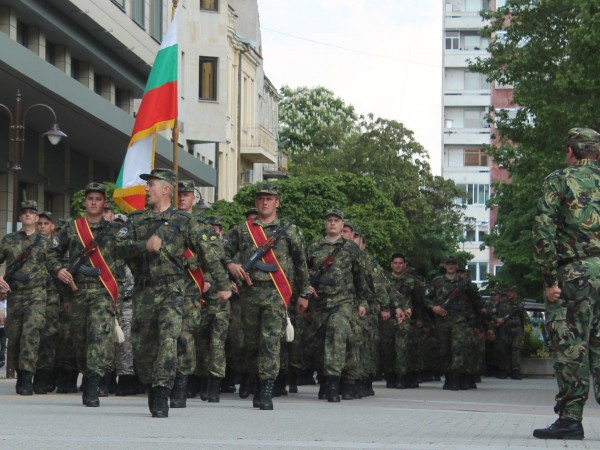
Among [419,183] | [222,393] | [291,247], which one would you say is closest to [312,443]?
[291,247]

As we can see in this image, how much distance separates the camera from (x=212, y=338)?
1739cm

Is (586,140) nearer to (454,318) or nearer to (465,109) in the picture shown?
(454,318)

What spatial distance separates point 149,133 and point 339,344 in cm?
655

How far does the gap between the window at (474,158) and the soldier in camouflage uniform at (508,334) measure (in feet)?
304

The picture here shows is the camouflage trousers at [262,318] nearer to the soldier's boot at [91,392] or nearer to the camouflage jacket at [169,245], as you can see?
the soldier's boot at [91,392]

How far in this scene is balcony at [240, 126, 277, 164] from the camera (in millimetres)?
72688

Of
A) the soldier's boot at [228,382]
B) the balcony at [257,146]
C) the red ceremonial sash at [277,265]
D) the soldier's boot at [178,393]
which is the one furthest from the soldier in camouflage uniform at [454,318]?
→ the balcony at [257,146]

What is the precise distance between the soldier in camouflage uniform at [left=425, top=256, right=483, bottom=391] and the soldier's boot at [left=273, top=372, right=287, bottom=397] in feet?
15.6

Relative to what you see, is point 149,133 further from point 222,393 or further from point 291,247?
point 291,247

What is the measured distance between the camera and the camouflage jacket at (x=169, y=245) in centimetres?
1380

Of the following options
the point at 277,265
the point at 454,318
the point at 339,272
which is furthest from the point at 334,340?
the point at 454,318

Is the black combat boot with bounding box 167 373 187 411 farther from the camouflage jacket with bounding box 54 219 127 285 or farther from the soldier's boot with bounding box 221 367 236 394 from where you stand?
the soldier's boot with bounding box 221 367 236 394

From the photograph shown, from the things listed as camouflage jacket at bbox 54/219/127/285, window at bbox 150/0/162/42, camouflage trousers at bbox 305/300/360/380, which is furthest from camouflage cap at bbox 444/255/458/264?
window at bbox 150/0/162/42

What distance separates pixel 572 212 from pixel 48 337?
831 cm
